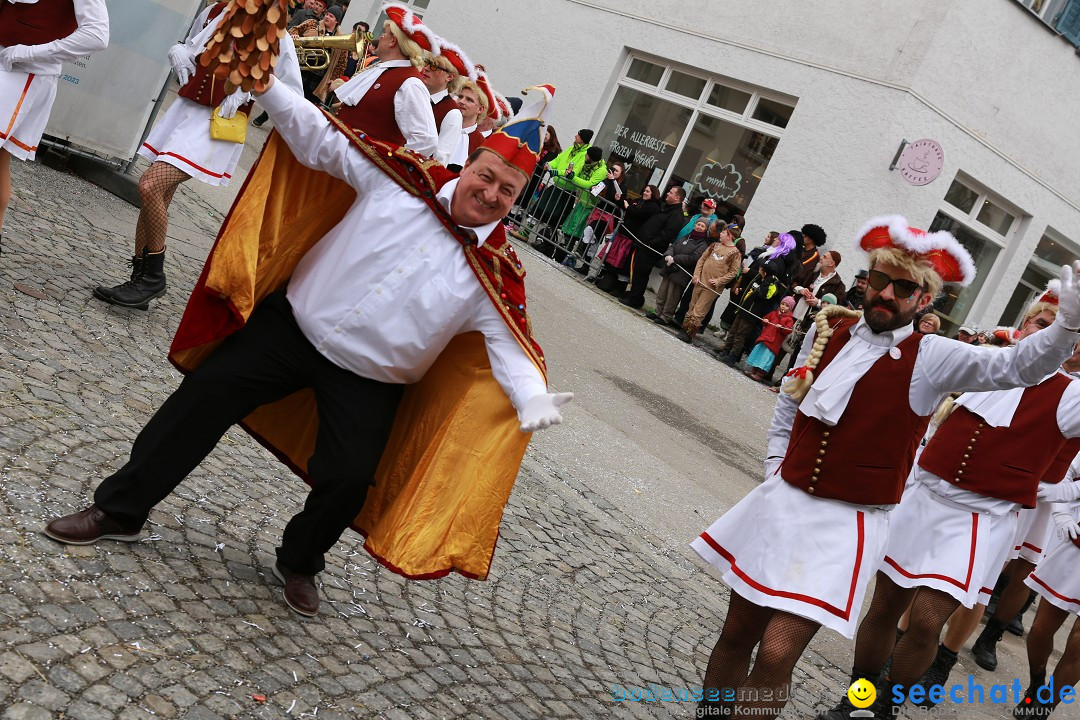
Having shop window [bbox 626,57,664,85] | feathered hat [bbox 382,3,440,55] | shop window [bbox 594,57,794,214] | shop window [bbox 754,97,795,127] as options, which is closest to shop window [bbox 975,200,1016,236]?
shop window [bbox 754,97,795,127]

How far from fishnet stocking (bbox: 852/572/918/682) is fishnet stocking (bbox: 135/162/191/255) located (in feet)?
14.8

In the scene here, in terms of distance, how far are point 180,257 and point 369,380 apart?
188 inches

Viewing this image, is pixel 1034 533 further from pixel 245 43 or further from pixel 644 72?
pixel 644 72

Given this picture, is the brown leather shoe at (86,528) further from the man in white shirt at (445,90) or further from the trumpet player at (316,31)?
the trumpet player at (316,31)

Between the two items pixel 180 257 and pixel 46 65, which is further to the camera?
pixel 180 257

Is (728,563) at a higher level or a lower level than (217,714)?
higher

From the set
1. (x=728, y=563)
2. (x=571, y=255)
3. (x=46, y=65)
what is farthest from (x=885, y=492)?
(x=571, y=255)

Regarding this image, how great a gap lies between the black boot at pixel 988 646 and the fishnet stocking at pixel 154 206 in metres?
5.99

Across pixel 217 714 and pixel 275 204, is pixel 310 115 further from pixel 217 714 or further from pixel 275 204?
pixel 217 714

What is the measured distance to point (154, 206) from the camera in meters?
6.57

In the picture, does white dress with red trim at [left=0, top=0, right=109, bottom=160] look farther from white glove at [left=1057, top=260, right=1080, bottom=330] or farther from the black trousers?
white glove at [left=1057, top=260, right=1080, bottom=330]

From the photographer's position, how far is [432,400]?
13.5 ft

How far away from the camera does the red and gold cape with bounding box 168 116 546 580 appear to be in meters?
3.86

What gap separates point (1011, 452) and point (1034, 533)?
1.76 meters
